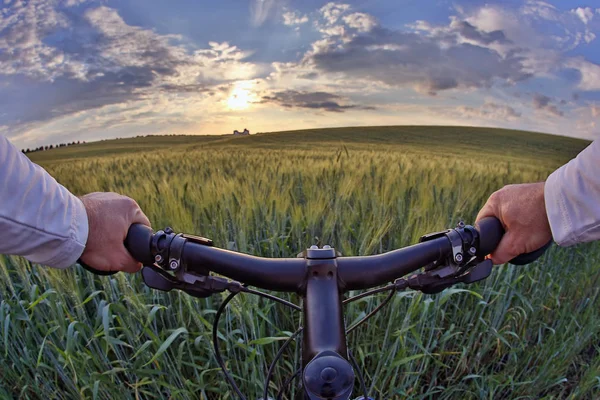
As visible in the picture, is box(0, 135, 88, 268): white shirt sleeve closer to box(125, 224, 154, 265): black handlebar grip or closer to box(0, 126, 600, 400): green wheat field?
box(125, 224, 154, 265): black handlebar grip

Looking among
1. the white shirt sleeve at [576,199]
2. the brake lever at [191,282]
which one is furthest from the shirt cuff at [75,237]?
the white shirt sleeve at [576,199]

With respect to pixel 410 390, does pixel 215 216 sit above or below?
above

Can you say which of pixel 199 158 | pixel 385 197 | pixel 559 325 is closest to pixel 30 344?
pixel 385 197

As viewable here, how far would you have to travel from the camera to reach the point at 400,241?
2346 mm

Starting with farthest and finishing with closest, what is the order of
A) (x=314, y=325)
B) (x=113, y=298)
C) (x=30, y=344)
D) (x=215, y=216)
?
1. (x=215, y=216)
2. (x=30, y=344)
3. (x=113, y=298)
4. (x=314, y=325)

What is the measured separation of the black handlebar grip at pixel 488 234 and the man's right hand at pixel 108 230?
669 millimetres

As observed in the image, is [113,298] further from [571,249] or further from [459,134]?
[459,134]

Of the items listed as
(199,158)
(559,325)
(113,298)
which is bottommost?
(559,325)

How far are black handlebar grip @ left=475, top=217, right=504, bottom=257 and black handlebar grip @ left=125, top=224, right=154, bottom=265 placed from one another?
630mm

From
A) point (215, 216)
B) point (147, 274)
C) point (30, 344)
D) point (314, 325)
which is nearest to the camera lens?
point (314, 325)

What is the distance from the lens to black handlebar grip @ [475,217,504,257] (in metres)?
0.94

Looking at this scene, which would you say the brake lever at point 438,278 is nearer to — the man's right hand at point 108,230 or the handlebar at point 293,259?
the handlebar at point 293,259

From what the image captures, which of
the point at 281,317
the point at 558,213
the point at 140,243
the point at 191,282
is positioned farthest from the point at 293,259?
the point at 281,317

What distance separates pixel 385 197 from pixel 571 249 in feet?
6.65
